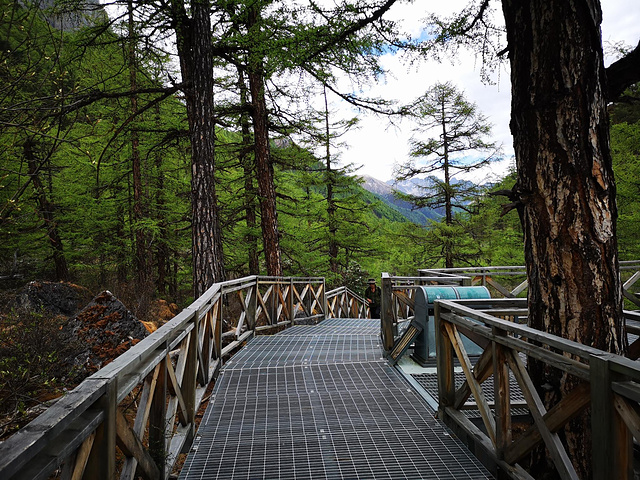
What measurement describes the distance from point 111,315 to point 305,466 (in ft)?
11.7

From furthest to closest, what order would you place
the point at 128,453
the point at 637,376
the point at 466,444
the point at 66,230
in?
the point at 66,230
the point at 466,444
the point at 128,453
the point at 637,376

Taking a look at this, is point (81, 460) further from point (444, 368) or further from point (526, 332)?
point (444, 368)

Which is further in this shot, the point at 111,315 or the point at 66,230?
the point at 66,230

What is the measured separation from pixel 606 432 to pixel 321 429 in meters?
2.14

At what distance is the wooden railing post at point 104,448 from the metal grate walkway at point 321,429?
1.20 m

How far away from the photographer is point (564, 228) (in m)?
→ 2.42

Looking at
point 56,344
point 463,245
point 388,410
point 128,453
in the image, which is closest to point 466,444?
point 388,410

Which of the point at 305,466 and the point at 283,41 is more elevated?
the point at 283,41

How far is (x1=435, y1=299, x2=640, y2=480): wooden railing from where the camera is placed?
155cm

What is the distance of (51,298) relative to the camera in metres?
6.74

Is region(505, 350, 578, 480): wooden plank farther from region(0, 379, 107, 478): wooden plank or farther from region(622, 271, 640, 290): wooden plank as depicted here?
region(622, 271, 640, 290): wooden plank

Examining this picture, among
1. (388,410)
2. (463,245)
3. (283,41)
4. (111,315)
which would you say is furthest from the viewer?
(463,245)

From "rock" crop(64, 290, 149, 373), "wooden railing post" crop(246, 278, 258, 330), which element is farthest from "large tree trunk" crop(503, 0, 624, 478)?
"wooden railing post" crop(246, 278, 258, 330)

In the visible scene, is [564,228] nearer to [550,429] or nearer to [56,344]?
[550,429]
